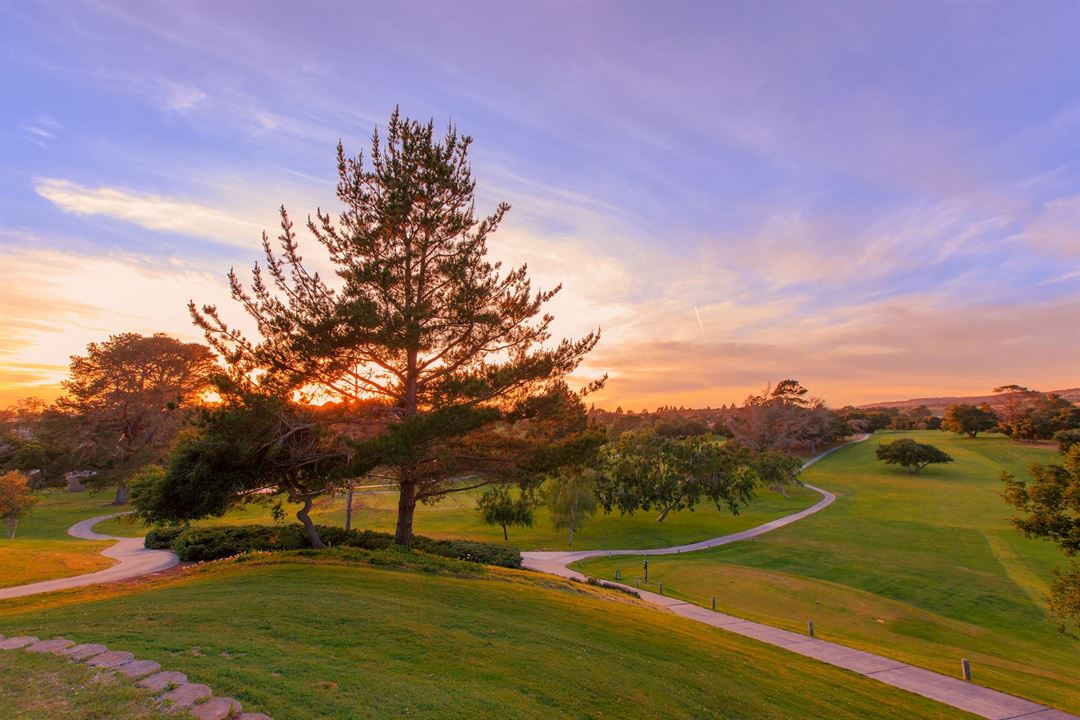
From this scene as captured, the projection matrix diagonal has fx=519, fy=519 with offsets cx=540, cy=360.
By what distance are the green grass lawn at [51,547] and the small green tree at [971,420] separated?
463ft

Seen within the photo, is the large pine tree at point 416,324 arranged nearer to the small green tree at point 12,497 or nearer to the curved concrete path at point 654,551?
the curved concrete path at point 654,551

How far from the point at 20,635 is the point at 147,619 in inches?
77.4

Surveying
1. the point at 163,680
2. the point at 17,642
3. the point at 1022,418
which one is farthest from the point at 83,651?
the point at 1022,418

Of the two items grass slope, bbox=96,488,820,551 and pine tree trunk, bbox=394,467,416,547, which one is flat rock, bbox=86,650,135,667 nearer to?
pine tree trunk, bbox=394,467,416,547

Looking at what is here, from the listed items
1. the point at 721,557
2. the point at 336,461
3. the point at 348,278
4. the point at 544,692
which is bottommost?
the point at 721,557

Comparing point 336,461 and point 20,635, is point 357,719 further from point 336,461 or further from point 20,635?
point 336,461

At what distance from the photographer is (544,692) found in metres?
9.66

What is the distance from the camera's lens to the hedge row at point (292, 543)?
25328 mm

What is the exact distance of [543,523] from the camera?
A: 63.2 meters

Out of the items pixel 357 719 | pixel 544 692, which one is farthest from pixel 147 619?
pixel 544 692

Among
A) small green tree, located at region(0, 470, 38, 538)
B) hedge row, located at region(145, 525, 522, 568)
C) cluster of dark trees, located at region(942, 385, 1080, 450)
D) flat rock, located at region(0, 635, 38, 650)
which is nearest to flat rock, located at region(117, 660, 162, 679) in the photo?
flat rock, located at region(0, 635, 38, 650)

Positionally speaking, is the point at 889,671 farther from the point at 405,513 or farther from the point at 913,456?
the point at 913,456

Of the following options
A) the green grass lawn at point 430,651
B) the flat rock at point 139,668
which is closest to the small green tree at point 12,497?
the green grass lawn at point 430,651

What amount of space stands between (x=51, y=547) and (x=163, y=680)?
3651cm
